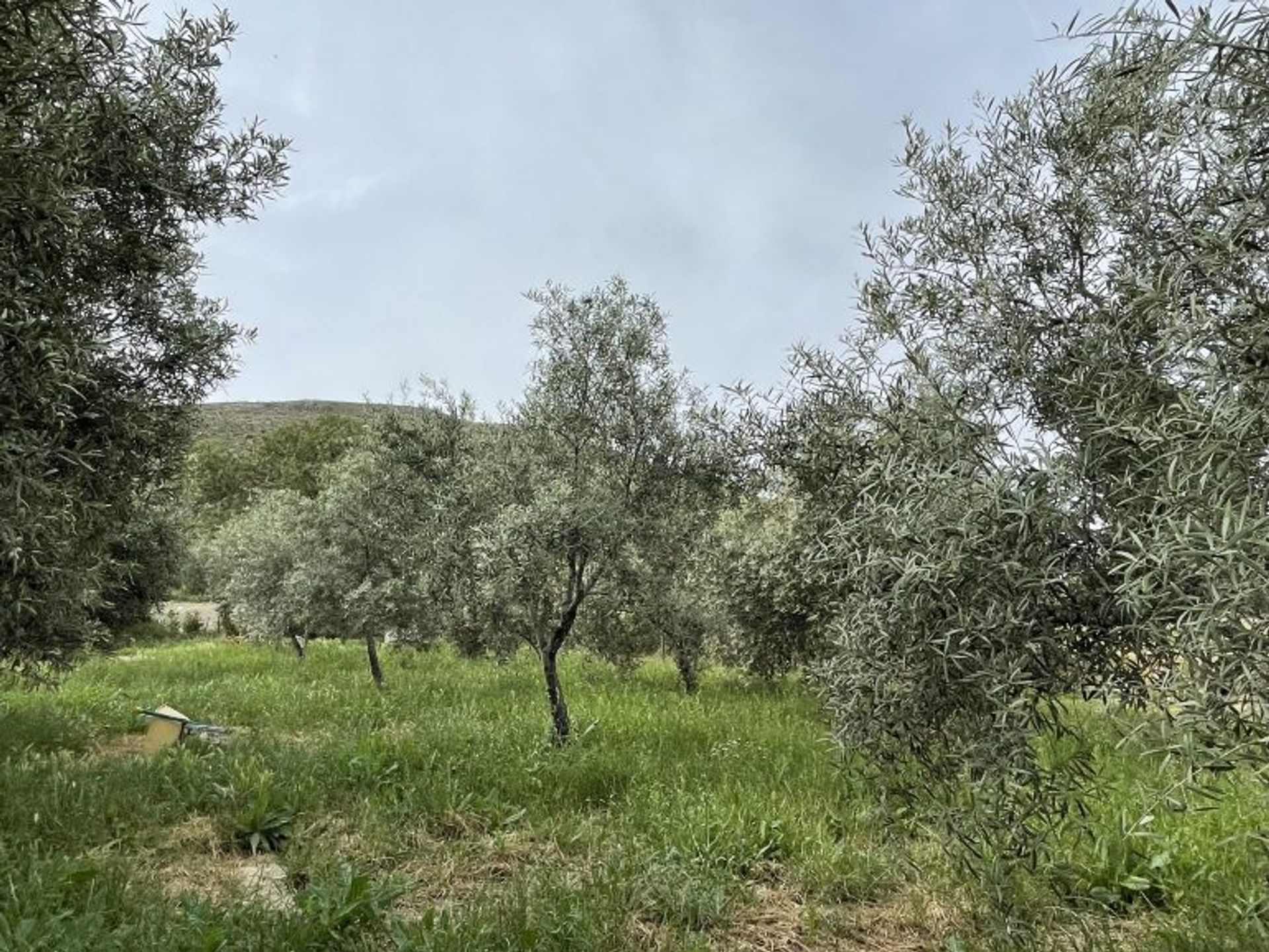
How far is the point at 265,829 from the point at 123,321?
4.53 metres

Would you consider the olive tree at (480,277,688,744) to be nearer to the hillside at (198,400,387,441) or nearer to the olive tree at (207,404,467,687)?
the olive tree at (207,404,467,687)

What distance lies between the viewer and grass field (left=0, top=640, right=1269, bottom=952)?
15.6 ft

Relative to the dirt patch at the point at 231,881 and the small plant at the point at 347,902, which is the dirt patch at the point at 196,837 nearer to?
the dirt patch at the point at 231,881

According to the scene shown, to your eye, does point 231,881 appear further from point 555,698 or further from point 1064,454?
point 1064,454

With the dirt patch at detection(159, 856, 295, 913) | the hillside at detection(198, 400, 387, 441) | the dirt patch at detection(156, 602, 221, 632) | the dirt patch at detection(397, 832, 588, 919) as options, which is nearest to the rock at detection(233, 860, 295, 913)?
the dirt patch at detection(159, 856, 295, 913)

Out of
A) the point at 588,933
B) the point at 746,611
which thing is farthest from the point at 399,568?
the point at 588,933

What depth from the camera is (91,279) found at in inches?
230

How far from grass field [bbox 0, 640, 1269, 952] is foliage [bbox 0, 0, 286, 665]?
191cm

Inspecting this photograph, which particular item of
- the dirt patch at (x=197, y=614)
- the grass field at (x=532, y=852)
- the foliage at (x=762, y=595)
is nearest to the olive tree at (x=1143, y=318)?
the grass field at (x=532, y=852)

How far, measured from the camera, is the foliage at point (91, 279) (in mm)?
3674

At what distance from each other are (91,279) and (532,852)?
5674 mm

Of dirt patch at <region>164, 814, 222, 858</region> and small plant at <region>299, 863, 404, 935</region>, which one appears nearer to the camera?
small plant at <region>299, 863, 404, 935</region>

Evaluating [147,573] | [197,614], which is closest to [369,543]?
[147,573]

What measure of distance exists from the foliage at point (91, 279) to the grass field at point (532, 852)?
1.91m
